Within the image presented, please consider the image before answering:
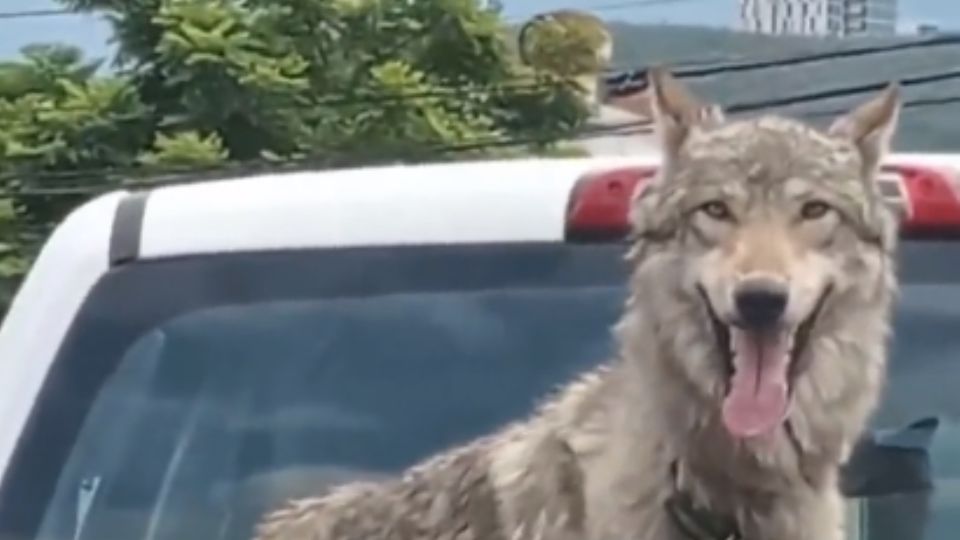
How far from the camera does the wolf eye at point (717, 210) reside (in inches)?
158

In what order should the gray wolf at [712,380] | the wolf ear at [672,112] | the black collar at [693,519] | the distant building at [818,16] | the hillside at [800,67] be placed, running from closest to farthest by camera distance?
the gray wolf at [712,380], the black collar at [693,519], the wolf ear at [672,112], the hillside at [800,67], the distant building at [818,16]

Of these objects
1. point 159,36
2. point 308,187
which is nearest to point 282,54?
point 159,36

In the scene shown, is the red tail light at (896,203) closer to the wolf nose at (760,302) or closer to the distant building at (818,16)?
the wolf nose at (760,302)

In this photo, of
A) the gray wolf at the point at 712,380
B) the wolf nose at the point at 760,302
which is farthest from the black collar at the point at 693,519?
the wolf nose at the point at 760,302

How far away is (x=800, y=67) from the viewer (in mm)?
25453

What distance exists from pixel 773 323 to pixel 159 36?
23301 mm

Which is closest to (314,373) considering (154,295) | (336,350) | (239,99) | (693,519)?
(336,350)

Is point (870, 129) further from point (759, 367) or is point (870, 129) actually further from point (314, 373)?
point (314, 373)

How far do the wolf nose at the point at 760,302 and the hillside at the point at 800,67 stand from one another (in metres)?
14.2

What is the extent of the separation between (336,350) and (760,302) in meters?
0.75

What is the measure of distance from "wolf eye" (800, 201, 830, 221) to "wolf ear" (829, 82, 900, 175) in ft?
0.48

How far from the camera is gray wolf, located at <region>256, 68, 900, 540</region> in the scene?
3.93 m

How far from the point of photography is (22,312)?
4.39 m

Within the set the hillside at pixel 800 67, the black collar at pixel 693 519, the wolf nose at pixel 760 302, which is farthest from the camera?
the hillside at pixel 800 67
